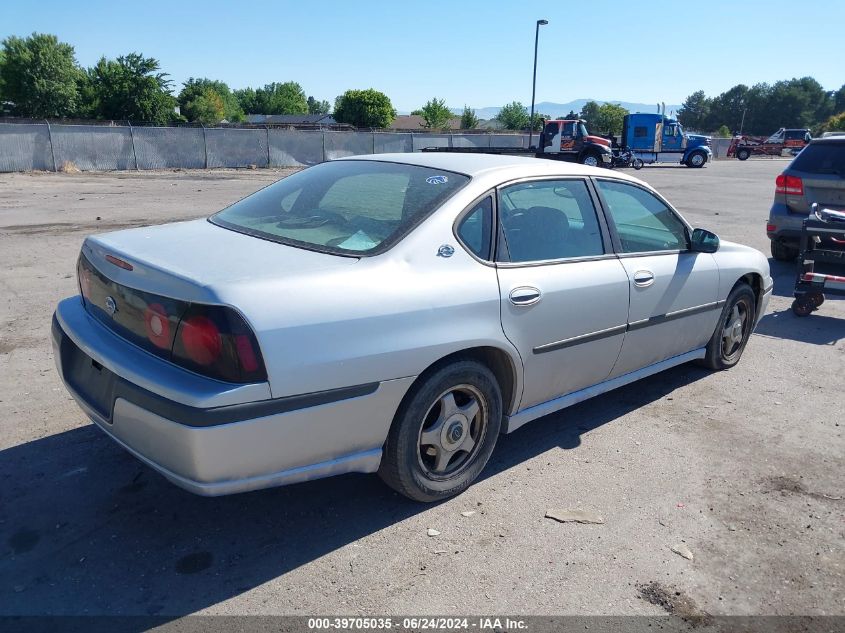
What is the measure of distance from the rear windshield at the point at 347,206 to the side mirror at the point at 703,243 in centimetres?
193

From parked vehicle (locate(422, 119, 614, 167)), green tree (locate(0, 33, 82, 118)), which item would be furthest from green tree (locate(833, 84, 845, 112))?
green tree (locate(0, 33, 82, 118))

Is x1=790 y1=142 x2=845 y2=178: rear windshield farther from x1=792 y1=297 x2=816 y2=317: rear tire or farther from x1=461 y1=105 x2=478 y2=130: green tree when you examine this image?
x1=461 y1=105 x2=478 y2=130: green tree

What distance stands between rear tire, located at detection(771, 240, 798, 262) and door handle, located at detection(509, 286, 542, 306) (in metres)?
7.87

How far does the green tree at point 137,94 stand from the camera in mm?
55312

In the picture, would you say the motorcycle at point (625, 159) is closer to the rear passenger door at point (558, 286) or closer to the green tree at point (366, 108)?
the rear passenger door at point (558, 286)

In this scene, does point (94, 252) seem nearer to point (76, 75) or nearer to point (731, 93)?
point (76, 75)

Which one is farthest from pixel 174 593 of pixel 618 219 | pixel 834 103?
pixel 834 103

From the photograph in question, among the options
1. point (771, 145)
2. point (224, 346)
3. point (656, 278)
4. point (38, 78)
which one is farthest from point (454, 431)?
point (38, 78)

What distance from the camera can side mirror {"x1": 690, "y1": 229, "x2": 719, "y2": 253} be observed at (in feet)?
15.3

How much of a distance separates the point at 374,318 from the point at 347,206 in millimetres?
998

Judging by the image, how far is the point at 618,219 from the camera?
4.27m

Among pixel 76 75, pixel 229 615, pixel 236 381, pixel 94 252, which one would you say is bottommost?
pixel 229 615

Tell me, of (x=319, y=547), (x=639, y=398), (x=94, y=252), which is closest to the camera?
(x=319, y=547)

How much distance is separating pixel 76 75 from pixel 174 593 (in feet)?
236
